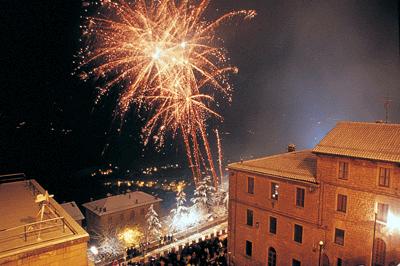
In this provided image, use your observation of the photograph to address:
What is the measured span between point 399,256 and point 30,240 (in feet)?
57.9

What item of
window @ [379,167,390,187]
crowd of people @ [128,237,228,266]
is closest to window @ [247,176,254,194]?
crowd of people @ [128,237,228,266]

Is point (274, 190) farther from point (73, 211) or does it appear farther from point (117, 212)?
point (73, 211)

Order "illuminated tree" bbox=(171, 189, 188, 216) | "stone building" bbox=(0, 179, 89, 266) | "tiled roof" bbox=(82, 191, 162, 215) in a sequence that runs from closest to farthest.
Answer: "stone building" bbox=(0, 179, 89, 266), "tiled roof" bbox=(82, 191, 162, 215), "illuminated tree" bbox=(171, 189, 188, 216)

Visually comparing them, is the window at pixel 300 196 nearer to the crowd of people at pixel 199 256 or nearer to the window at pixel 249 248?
the window at pixel 249 248

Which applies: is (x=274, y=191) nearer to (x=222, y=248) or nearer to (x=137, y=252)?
(x=222, y=248)

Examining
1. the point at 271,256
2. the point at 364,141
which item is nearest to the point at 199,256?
the point at 271,256

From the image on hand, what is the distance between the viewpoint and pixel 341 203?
20328 millimetres

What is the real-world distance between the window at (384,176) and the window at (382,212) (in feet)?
3.78

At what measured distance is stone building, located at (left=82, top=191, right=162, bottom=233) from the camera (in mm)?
50406

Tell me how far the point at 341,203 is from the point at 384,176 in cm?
312

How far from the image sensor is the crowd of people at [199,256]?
873 inches

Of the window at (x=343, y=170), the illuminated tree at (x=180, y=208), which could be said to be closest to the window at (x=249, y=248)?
the window at (x=343, y=170)

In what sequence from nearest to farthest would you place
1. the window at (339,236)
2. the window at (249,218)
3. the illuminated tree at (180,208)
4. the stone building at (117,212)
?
1. the window at (339,236)
2. the window at (249,218)
3. the stone building at (117,212)
4. the illuminated tree at (180,208)

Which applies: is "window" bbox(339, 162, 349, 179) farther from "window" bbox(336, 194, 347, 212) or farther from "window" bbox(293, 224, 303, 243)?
"window" bbox(293, 224, 303, 243)
